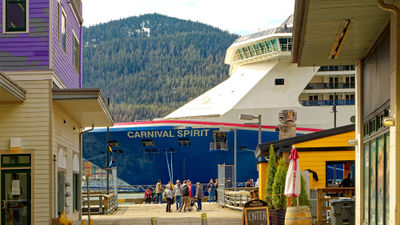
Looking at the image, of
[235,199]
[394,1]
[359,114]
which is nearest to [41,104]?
[359,114]

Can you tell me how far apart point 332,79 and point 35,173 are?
3976cm

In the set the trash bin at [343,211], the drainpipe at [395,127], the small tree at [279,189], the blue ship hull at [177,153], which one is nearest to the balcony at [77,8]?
the small tree at [279,189]

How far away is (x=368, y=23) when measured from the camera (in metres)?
10.8

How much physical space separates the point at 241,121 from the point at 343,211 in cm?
3697

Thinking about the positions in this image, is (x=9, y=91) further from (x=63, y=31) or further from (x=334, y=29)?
(x=334, y=29)

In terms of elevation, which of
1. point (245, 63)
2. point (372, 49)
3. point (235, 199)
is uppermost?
point (245, 63)

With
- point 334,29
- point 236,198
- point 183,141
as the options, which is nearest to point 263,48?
point 183,141

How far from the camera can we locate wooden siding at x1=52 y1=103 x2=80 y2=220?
2031 cm

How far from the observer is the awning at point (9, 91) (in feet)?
51.7

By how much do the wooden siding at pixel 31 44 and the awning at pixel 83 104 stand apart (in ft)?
2.86

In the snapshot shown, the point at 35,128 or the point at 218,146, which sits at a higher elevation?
the point at 35,128

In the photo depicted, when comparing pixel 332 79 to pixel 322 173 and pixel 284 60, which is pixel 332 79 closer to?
pixel 284 60

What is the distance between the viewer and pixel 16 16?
18.8 m

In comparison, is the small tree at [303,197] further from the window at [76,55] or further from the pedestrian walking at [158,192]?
the pedestrian walking at [158,192]
